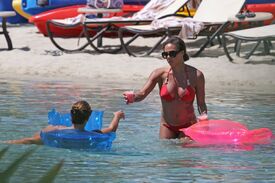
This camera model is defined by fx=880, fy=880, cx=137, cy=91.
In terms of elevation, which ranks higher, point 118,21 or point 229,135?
point 229,135

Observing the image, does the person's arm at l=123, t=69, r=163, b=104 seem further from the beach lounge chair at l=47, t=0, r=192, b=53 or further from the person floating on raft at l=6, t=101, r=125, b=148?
the beach lounge chair at l=47, t=0, r=192, b=53

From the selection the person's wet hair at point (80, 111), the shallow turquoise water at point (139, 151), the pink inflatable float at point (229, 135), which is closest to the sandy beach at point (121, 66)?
the shallow turquoise water at point (139, 151)

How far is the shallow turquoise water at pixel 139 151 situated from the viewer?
552 centimetres

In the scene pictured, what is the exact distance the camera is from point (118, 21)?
14.0 m

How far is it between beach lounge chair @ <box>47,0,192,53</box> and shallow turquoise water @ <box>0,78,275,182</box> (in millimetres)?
3800

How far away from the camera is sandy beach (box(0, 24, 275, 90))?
1206 centimetres

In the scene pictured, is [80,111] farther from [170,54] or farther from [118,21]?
[118,21]

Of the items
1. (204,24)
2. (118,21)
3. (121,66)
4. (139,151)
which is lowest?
(121,66)

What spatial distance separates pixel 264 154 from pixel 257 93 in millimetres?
4493

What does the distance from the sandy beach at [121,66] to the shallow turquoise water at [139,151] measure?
1.50 metres

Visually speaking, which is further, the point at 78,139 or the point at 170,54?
the point at 170,54

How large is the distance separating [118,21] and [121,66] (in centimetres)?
119

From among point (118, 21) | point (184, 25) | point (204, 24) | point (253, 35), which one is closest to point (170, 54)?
point (253, 35)

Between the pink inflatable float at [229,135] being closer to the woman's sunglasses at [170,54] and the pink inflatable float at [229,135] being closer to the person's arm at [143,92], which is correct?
the person's arm at [143,92]
